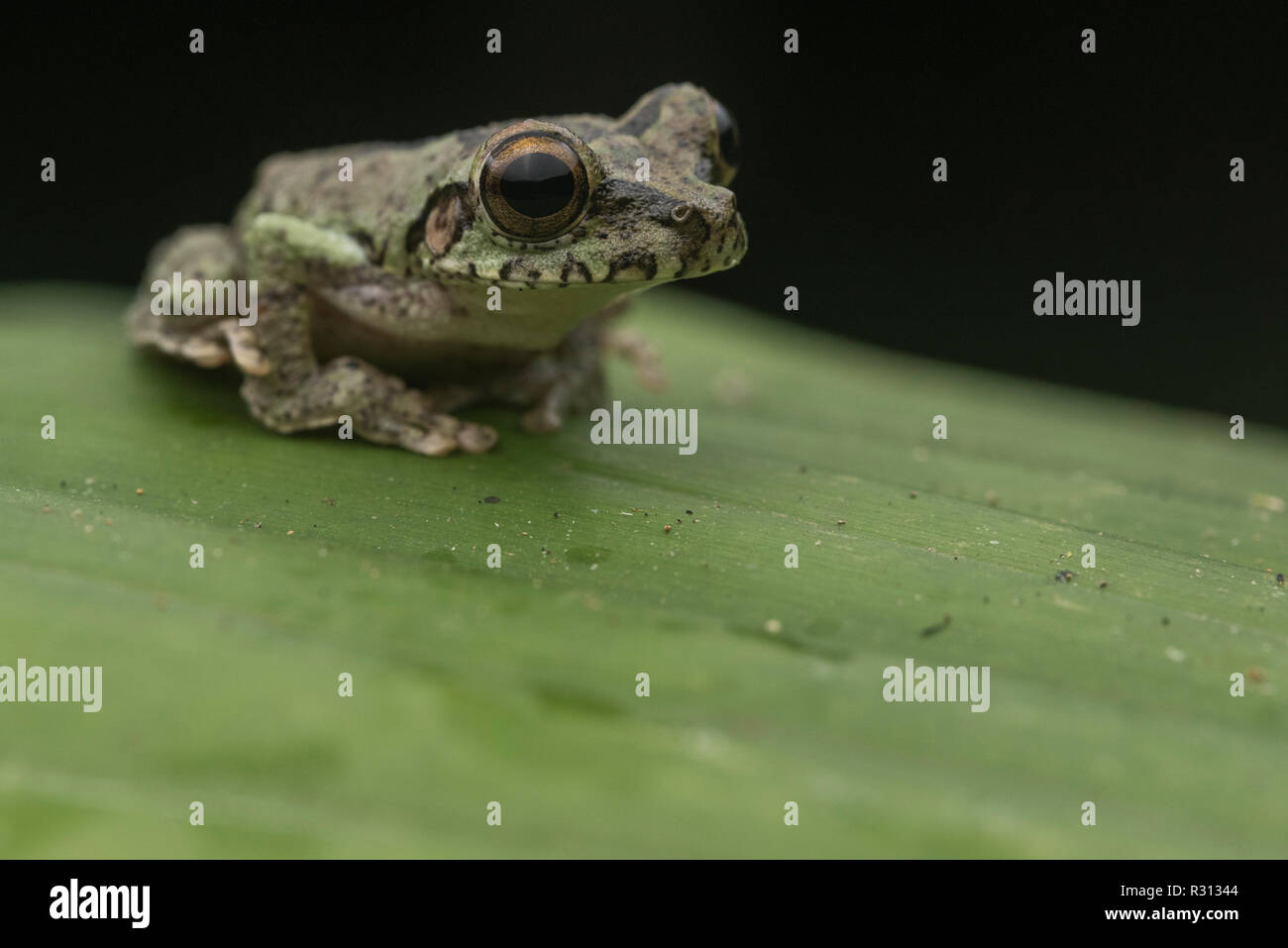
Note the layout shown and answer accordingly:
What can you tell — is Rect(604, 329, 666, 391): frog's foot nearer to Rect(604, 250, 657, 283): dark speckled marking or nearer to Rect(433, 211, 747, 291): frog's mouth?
Rect(433, 211, 747, 291): frog's mouth

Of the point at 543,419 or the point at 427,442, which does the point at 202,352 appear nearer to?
the point at 427,442

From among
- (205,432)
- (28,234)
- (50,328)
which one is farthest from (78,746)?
(28,234)

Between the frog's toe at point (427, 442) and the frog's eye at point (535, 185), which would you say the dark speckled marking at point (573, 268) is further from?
the frog's toe at point (427, 442)

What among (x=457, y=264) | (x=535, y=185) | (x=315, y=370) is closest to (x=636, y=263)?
(x=535, y=185)

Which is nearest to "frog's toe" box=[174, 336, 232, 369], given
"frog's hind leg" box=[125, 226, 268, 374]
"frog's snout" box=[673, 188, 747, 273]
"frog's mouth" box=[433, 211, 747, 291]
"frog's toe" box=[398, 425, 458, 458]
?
"frog's hind leg" box=[125, 226, 268, 374]

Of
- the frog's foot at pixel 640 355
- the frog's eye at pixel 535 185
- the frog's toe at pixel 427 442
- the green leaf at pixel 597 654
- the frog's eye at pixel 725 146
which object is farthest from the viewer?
the frog's foot at pixel 640 355

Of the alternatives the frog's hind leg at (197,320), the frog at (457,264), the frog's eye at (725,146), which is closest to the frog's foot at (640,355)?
the frog at (457,264)
